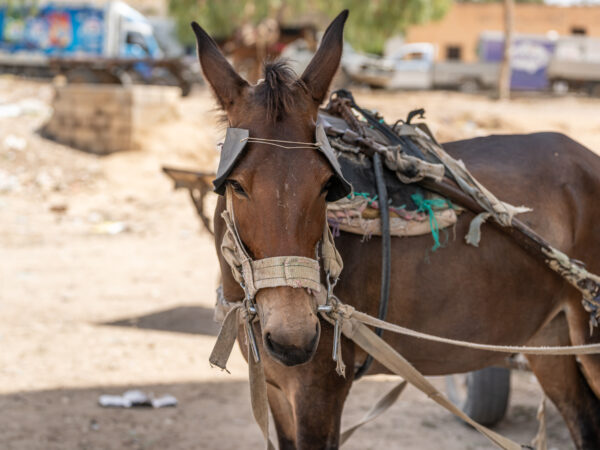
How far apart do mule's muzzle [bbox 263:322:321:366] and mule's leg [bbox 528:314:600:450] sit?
6.06 ft

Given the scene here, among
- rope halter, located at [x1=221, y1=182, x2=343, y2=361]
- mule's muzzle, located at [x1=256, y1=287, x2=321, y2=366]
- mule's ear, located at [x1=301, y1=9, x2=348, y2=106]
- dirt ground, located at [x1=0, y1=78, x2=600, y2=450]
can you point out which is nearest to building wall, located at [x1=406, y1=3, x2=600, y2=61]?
dirt ground, located at [x1=0, y1=78, x2=600, y2=450]

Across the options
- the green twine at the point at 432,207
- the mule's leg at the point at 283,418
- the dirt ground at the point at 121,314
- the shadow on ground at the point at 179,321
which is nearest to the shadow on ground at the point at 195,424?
the dirt ground at the point at 121,314

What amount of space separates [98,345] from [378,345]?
14.3 feet

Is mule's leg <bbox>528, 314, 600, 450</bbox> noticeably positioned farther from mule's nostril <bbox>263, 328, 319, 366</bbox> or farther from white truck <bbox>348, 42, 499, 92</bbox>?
white truck <bbox>348, 42, 499, 92</bbox>

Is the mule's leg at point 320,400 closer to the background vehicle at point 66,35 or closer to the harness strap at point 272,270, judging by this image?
the harness strap at point 272,270

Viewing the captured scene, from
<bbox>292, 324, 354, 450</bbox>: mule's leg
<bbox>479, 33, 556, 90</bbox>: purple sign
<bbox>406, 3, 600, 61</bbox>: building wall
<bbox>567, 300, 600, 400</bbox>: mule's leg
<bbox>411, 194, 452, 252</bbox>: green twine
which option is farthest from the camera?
<bbox>406, 3, 600, 61</bbox>: building wall

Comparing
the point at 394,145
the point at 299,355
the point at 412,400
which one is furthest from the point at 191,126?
the point at 299,355

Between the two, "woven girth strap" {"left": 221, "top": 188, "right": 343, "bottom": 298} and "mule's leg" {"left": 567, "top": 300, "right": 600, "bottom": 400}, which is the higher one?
"woven girth strap" {"left": 221, "top": 188, "right": 343, "bottom": 298}

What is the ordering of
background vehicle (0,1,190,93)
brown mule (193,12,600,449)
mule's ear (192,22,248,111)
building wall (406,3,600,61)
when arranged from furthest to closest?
1. building wall (406,3,600,61)
2. background vehicle (0,1,190,93)
3. mule's ear (192,22,248,111)
4. brown mule (193,12,600,449)

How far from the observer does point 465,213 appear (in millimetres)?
3033

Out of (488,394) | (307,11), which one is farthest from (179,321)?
(307,11)

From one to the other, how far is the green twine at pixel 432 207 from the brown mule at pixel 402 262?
2.1 inches

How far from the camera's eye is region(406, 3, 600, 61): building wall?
3709 cm

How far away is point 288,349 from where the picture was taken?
209 cm
